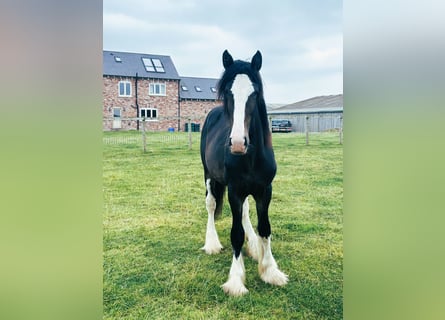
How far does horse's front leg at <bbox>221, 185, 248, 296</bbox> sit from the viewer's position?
124cm

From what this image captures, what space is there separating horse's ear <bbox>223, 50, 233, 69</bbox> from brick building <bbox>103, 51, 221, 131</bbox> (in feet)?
0.40

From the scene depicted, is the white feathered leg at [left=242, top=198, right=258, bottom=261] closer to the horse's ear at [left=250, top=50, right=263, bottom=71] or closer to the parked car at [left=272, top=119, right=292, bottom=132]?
the parked car at [left=272, top=119, right=292, bottom=132]

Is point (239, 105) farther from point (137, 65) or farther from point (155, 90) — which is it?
point (155, 90)

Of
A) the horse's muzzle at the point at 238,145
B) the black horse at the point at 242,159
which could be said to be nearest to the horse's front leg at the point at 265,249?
the black horse at the point at 242,159

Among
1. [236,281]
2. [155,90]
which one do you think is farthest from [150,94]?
[236,281]

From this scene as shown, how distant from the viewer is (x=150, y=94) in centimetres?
160

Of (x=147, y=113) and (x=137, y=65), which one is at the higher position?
(x=137, y=65)

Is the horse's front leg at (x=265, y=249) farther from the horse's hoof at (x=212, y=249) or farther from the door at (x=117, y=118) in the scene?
the door at (x=117, y=118)

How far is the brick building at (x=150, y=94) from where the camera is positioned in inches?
49.9

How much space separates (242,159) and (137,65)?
0.59m

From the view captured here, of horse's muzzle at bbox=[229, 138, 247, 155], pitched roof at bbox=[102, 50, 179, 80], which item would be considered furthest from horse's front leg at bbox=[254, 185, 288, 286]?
pitched roof at bbox=[102, 50, 179, 80]

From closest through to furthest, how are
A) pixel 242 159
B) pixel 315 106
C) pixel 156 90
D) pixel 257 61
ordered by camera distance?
pixel 257 61
pixel 242 159
pixel 315 106
pixel 156 90

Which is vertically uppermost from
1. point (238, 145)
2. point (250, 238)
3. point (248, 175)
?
point (238, 145)
